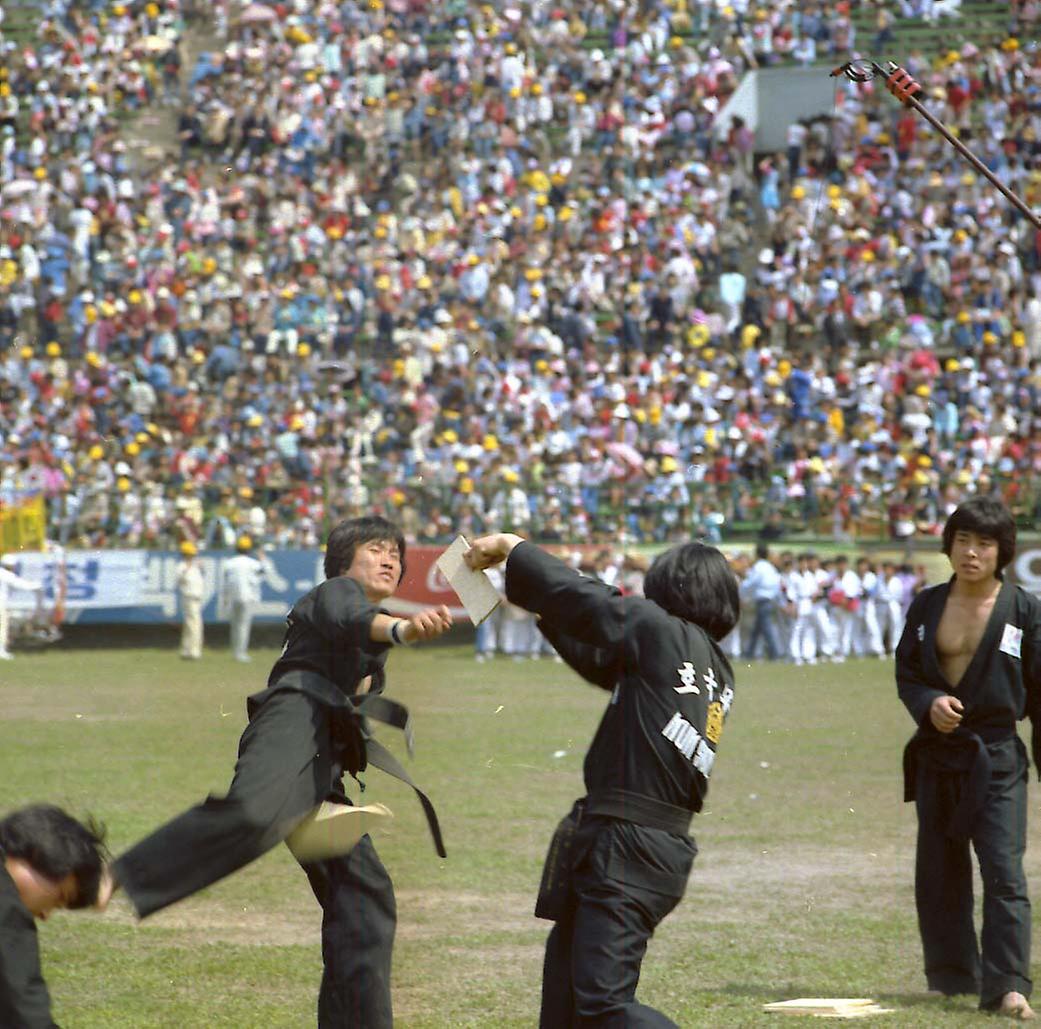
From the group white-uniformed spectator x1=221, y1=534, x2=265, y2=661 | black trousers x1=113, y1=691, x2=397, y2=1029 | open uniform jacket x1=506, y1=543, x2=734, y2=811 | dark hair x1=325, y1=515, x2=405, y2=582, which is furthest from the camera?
white-uniformed spectator x1=221, y1=534, x2=265, y2=661

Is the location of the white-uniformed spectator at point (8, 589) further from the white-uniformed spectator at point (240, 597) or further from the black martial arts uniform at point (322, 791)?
the black martial arts uniform at point (322, 791)

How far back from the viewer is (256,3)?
33344 mm

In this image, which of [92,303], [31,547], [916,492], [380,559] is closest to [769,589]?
[916,492]

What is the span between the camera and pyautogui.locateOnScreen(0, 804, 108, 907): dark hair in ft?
13.1

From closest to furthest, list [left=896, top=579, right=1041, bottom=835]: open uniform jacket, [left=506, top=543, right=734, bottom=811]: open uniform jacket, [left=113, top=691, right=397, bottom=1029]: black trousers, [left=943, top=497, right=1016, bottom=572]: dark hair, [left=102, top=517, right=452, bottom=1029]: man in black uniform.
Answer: [left=506, top=543, right=734, bottom=811]: open uniform jacket
[left=113, top=691, right=397, bottom=1029]: black trousers
[left=102, top=517, right=452, bottom=1029]: man in black uniform
[left=943, top=497, right=1016, bottom=572]: dark hair
[left=896, top=579, right=1041, bottom=835]: open uniform jacket

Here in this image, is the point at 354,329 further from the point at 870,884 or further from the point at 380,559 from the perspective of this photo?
the point at 380,559

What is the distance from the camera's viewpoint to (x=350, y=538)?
18.7 ft

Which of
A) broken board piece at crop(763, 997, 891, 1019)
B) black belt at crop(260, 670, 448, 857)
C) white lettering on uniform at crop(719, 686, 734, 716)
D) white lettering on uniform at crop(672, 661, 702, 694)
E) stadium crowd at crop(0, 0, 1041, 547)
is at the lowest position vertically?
broken board piece at crop(763, 997, 891, 1019)

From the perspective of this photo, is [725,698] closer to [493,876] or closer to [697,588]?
[697,588]

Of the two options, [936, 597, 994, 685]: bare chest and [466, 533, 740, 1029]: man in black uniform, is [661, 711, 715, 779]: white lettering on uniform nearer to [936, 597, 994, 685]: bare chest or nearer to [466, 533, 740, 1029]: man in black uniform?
[466, 533, 740, 1029]: man in black uniform

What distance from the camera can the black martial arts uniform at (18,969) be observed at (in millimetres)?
3893

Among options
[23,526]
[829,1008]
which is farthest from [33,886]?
[23,526]

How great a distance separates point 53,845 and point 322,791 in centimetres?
149

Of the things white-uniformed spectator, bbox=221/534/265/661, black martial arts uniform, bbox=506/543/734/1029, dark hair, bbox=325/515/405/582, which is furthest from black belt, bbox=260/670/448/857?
white-uniformed spectator, bbox=221/534/265/661
